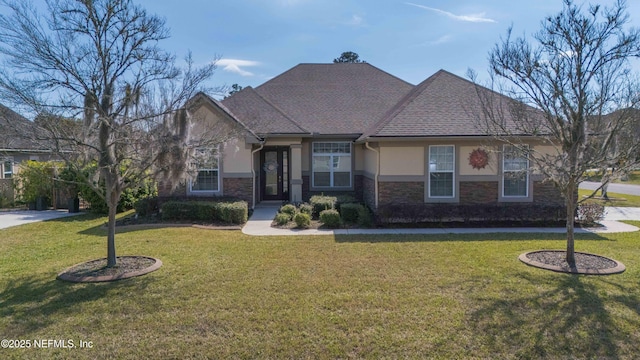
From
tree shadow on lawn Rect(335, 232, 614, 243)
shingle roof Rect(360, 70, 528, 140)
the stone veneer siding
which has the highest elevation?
shingle roof Rect(360, 70, 528, 140)

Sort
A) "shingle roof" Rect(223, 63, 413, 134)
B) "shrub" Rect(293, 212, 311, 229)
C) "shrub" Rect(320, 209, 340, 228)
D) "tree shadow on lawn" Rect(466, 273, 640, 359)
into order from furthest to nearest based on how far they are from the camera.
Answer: "shingle roof" Rect(223, 63, 413, 134) → "shrub" Rect(320, 209, 340, 228) → "shrub" Rect(293, 212, 311, 229) → "tree shadow on lawn" Rect(466, 273, 640, 359)

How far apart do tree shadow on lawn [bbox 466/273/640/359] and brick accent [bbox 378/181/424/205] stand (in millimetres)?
6375

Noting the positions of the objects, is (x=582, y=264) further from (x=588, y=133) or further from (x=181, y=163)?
(x=181, y=163)

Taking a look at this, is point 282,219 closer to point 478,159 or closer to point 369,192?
point 369,192

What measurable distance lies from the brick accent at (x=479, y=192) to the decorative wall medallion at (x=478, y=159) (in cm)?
56

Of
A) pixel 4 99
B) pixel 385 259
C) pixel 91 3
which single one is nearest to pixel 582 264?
pixel 385 259

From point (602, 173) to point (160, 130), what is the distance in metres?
8.41

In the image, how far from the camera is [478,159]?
1268cm

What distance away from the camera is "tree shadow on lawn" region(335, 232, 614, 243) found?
32.4ft

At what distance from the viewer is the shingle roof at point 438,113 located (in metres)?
12.3

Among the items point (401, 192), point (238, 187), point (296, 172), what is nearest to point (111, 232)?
point (238, 187)

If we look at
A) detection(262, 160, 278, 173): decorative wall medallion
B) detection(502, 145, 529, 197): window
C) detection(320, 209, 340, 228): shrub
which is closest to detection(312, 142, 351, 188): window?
detection(262, 160, 278, 173): decorative wall medallion

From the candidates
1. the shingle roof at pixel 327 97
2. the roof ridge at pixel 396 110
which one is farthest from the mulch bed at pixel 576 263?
the shingle roof at pixel 327 97

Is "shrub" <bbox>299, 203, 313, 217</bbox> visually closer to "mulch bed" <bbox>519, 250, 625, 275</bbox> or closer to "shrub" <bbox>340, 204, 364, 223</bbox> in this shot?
"shrub" <bbox>340, 204, 364, 223</bbox>
